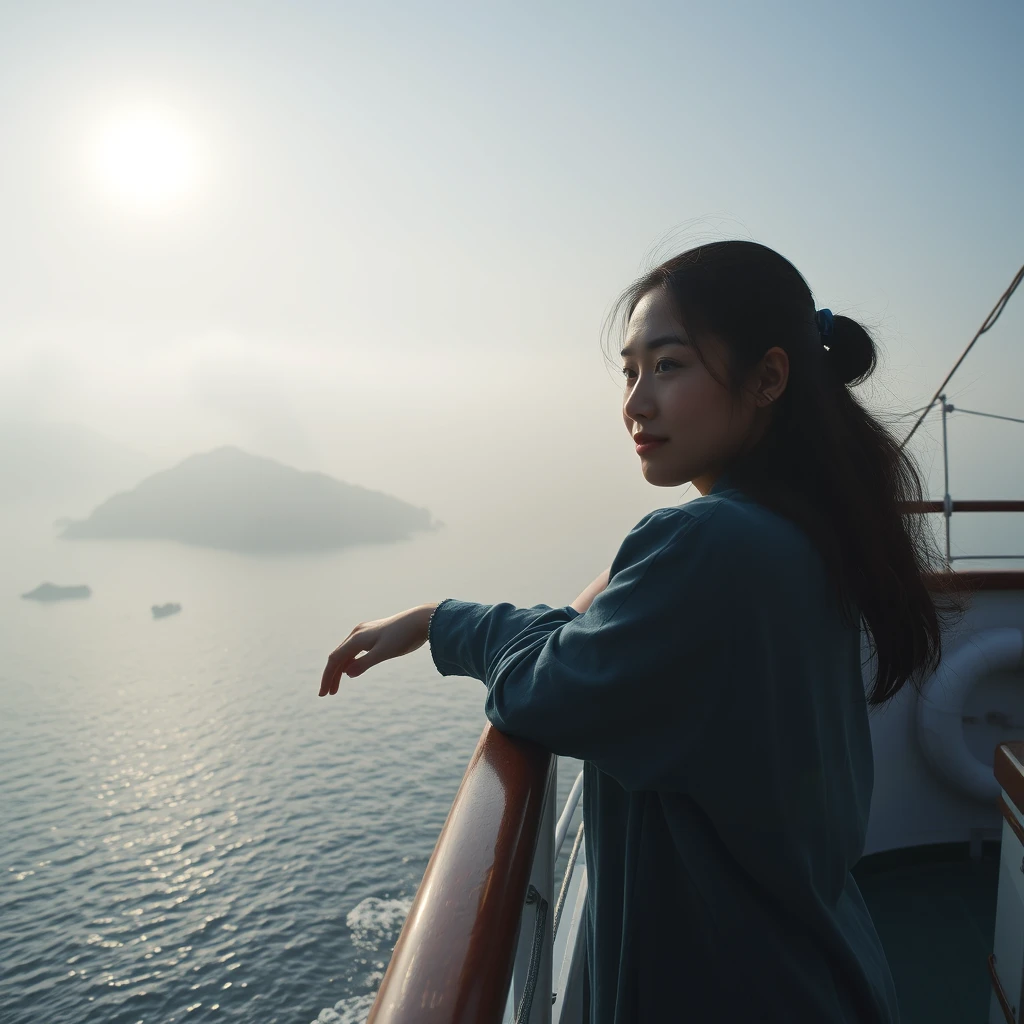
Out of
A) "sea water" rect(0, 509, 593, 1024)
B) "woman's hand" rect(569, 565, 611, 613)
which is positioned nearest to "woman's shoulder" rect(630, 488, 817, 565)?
"woman's hand" rect(569, 565, 611, 613)

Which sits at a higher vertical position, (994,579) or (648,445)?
(648,445)

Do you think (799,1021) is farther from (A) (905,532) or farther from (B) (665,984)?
(A) (905,532)

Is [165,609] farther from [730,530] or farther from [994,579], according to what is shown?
[730,530]

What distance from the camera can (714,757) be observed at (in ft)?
1.82

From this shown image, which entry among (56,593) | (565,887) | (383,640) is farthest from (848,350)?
(56,593)

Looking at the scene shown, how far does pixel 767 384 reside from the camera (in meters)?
0.73

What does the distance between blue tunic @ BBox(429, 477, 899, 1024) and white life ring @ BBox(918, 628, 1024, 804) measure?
183 centimetres

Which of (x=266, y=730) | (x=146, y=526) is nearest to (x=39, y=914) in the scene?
(x=266, y=730)

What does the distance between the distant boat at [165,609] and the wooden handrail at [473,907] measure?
73340 millimetres

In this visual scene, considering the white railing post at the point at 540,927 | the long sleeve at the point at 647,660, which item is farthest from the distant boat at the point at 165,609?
the long sleeve at the point at 647,660

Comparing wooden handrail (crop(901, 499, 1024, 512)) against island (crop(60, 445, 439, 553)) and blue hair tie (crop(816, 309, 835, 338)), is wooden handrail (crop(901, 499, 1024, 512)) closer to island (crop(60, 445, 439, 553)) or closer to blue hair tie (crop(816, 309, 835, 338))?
blue hair tie (crop(816, 309, 835, 338))

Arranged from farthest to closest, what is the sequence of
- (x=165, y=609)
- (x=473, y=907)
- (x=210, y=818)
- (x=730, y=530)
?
1. (x=165, y=609)
2. (x=210, y=818)
3. (x=730, y=530)
4. (x=473, y=907)

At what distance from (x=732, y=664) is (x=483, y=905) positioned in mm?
219

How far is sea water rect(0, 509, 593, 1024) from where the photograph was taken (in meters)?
21.4
